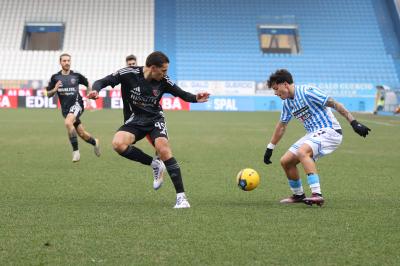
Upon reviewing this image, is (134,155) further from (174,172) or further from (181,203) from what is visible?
(181,203)

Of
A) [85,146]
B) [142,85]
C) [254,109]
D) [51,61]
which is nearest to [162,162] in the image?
[142,85]

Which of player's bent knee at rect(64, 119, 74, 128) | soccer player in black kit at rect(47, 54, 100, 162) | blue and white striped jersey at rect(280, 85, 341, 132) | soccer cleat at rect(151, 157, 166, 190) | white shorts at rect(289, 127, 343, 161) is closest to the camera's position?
blue and white striped jersey at rect(280, 85, 341, 132)

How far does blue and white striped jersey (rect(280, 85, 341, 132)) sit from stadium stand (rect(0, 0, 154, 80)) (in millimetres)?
40643

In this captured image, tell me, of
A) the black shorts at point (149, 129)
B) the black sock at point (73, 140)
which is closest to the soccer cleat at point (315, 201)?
the black shorts at point (149, 129)

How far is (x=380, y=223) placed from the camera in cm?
688

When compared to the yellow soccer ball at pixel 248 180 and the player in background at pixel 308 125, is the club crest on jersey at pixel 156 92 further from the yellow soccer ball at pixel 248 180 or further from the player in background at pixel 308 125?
the yellow soccer ball at pixel 248 180

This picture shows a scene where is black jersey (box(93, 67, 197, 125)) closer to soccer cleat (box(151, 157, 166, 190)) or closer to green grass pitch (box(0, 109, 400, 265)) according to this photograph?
soccer cleat (box(151, 157, 166, 190))

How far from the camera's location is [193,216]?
7.19 metres

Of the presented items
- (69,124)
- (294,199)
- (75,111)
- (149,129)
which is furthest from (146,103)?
(75,111)

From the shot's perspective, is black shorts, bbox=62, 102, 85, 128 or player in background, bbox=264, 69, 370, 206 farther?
black shorts, bbox=62, 102, 85, 128

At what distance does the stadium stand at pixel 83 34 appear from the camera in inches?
1944

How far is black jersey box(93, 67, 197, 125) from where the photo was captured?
8.35 meters

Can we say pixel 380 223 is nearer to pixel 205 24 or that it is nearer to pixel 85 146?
pixel 85 146

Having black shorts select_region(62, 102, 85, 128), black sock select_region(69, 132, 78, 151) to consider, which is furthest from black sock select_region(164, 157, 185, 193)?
black shorts select_region(62, 102, 85, 128)
